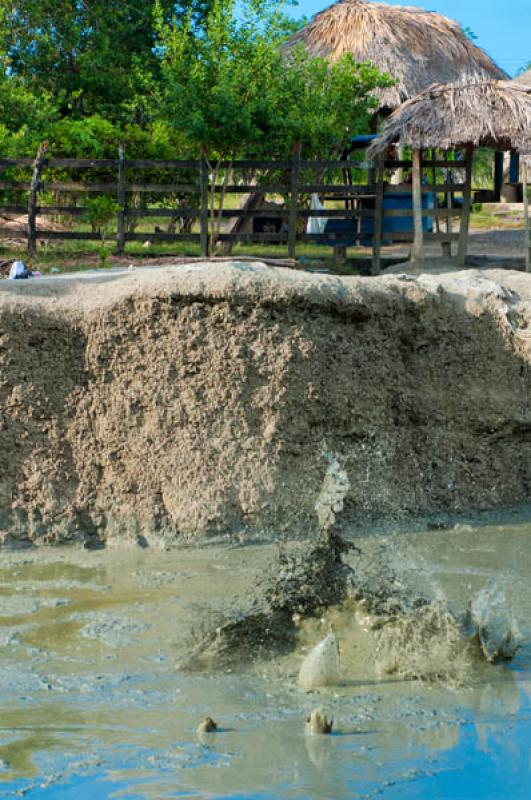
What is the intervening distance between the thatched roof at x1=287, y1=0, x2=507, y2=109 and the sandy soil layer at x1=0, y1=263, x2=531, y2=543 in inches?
702

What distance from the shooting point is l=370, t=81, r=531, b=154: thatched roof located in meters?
15.1

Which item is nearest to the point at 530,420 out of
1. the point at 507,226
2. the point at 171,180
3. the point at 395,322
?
the point at 395,322

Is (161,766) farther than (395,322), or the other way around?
(395,322)

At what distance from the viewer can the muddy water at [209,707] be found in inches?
131

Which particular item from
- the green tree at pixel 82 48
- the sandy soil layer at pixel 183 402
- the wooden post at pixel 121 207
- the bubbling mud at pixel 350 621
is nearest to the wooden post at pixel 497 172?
the green tree at pixel 82 48

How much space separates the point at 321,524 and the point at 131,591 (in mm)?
785

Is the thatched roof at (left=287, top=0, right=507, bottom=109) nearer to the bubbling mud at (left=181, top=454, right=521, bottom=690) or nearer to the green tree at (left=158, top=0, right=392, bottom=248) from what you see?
the green tree at (left=158, top=0, right=392, bottom=248)

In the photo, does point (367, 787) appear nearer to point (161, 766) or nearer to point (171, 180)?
point (161, 766)

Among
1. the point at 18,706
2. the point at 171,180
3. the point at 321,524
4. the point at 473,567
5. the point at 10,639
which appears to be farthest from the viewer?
the point at 171,180

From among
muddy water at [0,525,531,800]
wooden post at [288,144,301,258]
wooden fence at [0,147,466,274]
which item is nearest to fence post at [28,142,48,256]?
wooden fence at [0,147,466,274]

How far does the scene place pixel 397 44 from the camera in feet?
76.7

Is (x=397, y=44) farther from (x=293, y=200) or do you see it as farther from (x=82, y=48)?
(x=293, y=200)

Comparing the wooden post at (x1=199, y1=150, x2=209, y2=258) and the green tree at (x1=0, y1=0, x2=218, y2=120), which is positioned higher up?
the green tree at (x1=0, y1=0, x2=218, y2=120)

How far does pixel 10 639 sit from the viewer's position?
4402mm
